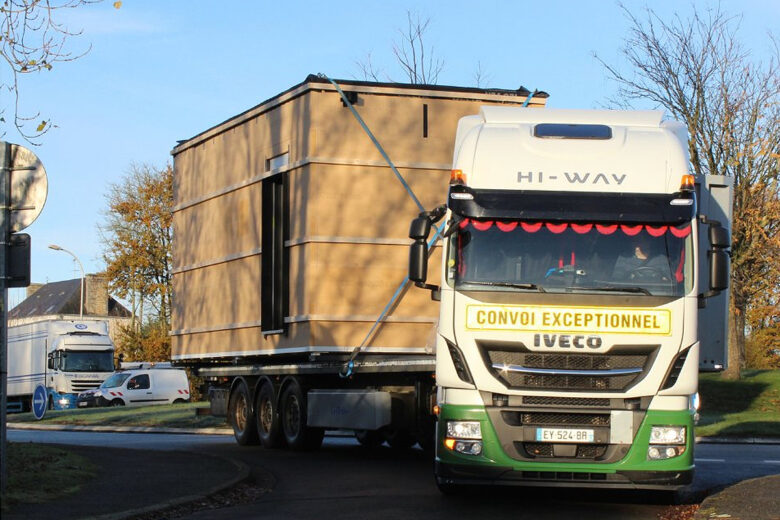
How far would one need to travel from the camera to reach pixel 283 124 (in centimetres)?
1691

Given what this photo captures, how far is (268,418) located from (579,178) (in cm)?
947

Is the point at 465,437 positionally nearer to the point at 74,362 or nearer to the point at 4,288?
the point at 4,288

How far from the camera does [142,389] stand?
44750 mm

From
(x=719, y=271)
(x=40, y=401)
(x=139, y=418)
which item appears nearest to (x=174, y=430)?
(x=40, y=401)

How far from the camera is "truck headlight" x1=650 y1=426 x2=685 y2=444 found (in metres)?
10.6

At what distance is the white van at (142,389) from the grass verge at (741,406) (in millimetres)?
20849

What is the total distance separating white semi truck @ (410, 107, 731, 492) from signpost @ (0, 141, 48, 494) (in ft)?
11.3

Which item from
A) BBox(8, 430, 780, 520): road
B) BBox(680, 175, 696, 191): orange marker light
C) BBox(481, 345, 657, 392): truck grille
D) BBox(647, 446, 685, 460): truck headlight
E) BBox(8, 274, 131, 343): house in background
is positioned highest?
BBox(8, 274, 131, 343): house in background

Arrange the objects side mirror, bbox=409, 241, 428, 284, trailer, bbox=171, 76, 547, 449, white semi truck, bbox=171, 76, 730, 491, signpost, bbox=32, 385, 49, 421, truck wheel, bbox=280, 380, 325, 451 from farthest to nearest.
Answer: signpost, bbox=32, 385, 49, 421, truck wheel, bbox=280, 380, 325, 451, trailer, bbox=171, 76, 547, 449, side mirror, bbox=409, 241, 428, 284, white semi truck, bbox=171, 76, 730, 491

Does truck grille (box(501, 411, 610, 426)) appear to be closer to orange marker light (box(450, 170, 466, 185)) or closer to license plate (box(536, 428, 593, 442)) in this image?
license plate (box(536, 428, 593, 442))

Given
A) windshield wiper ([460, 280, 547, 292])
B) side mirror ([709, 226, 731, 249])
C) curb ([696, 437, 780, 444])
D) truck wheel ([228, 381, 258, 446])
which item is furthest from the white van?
side mirror ([709, 226, 731, 249])

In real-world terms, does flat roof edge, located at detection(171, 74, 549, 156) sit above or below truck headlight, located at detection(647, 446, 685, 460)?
above

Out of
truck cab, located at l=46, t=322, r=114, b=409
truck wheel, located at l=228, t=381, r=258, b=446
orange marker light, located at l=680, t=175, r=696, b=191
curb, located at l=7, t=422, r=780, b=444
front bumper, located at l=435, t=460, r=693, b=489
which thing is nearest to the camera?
front bumper, located at l=435, t=460, r=693, b=489

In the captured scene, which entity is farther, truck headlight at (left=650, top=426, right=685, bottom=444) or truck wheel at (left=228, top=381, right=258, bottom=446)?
truck wheel at (left=228, top=381, right=258, bottom=446)
